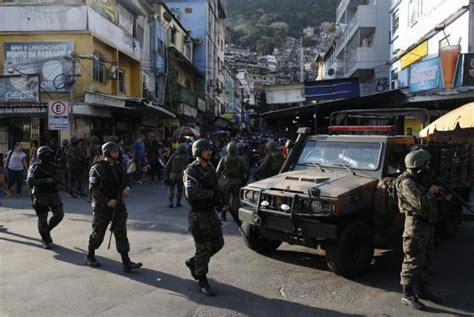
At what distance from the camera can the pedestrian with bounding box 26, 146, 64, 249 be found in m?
8.13

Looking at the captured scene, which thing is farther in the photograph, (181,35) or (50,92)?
(181,35)

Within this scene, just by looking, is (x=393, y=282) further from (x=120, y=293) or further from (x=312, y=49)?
(x=312, y=49)

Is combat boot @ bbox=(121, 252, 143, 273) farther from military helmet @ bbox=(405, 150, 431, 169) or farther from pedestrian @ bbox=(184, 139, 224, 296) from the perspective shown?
military helmet @ bbox=(405, 150, 431, 169)

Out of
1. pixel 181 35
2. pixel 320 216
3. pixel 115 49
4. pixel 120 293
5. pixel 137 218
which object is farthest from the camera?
pixel 181 35

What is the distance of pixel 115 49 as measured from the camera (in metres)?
23.5

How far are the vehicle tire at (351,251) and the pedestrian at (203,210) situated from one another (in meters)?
1.52

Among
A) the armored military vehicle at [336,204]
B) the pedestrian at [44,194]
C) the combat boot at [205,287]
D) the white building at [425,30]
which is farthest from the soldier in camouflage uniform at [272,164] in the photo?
the white building at [425,30]

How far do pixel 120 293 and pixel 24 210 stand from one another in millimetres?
7268

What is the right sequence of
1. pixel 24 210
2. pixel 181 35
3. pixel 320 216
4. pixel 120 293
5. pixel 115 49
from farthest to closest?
pixel 181 35
pixel 115 49
pixel 24 210
pixel 320 216
pixel 120 293

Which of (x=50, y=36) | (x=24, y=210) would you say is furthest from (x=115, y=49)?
(x=24, y=210)

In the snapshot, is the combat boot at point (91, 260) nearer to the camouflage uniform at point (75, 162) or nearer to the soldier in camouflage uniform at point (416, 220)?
the soldier in camouflage uniform at point (416, 220)

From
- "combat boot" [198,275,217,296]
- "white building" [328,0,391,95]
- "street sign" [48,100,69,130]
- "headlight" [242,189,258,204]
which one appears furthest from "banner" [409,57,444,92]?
"combat boot" [198,275,217,296]

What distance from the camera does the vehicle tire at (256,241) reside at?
299 inches

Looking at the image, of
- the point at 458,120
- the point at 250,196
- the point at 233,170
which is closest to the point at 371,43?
the point at 233,170
